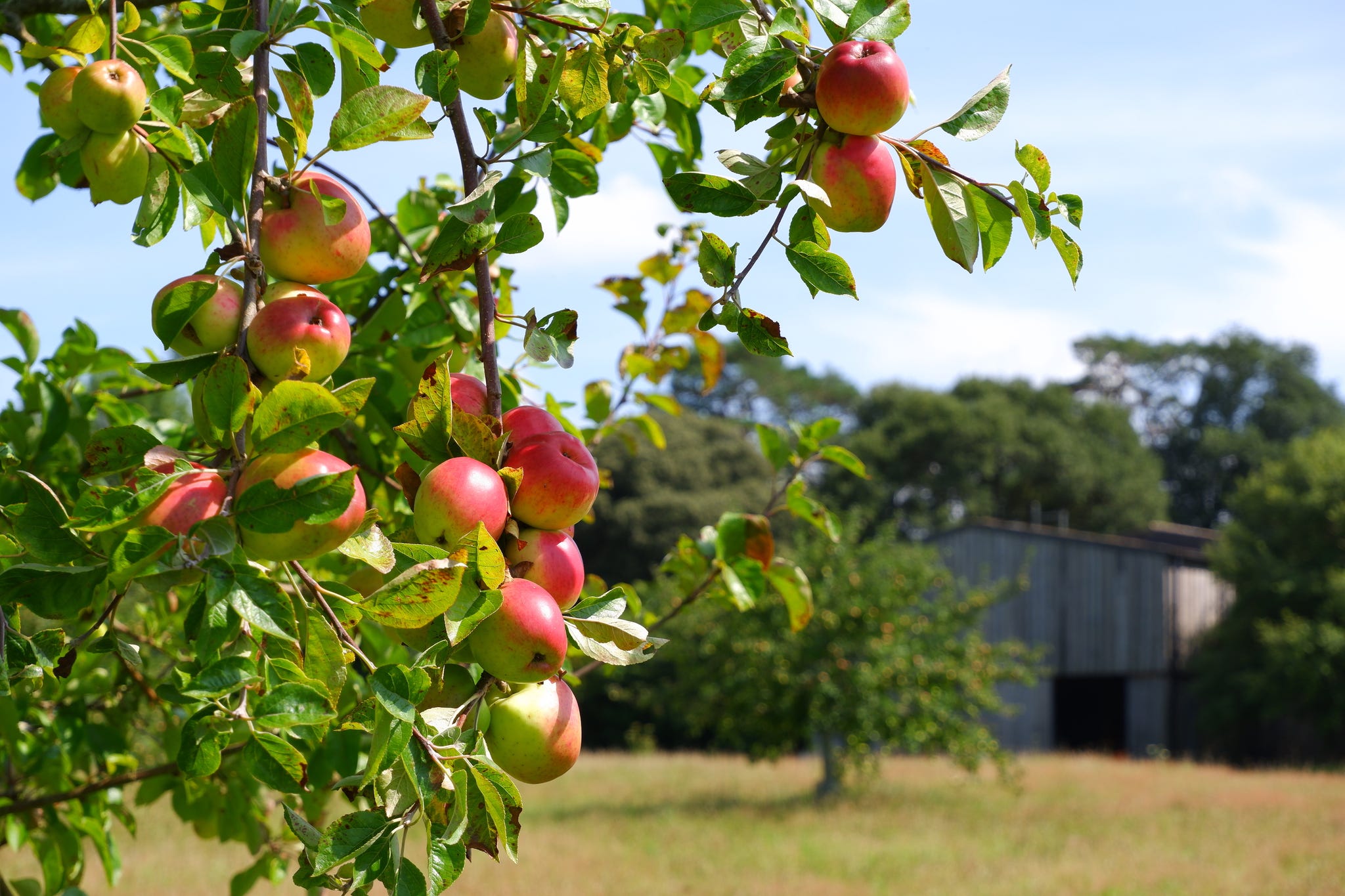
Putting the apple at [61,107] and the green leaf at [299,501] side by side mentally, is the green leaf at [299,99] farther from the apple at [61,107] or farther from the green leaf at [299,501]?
the green leaf at [299,501]

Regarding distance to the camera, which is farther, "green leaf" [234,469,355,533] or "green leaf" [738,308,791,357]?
"green leaf" [738,308,791,357]

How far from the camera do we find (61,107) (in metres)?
0.88

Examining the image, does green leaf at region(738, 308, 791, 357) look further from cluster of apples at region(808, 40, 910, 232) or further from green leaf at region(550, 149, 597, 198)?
green leaf at region(550, 149, 597, 198)

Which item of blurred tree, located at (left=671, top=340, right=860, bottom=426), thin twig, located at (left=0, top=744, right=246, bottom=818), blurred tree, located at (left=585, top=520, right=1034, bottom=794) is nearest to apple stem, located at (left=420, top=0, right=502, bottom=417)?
thin twig, located at (left=0, top=744, right=246, bottom=818)

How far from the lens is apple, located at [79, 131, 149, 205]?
892mm

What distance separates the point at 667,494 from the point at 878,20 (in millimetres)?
21034

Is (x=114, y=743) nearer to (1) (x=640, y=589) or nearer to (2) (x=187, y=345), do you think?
(2) (x=187, y=345)

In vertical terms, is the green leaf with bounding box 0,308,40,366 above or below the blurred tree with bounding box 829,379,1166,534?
below

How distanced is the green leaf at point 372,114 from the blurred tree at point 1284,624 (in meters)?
17.5

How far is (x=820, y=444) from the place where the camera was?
6.08ft

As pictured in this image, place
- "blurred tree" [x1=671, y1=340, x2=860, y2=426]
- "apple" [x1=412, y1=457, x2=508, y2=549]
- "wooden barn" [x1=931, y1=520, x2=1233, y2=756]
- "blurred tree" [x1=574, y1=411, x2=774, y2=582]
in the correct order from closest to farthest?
"apple" [x1=412, y1=457, x2=508, y2=549] → "wooden barn" [x1=931, y1=520, x2=1233, y2=756] → "blurred tree" [x1=574, y1=411, x2=774, y2=582] → "blurred tree" [x1=671, y1=340, x2=860, y2=426]

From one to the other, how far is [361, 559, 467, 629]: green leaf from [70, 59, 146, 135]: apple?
0.47 metres

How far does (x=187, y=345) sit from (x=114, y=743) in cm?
135

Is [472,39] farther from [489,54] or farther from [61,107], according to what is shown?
[61,107]
